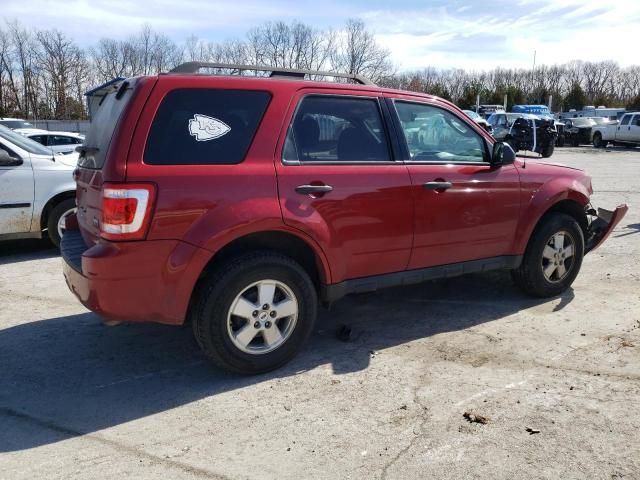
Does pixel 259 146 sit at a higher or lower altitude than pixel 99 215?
higher

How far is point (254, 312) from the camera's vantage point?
3.60 m

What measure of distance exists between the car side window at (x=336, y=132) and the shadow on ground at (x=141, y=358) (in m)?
1.43

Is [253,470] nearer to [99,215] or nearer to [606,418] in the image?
[99,215]

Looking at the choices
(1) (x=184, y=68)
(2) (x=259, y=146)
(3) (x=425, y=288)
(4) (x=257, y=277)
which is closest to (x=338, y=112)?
(2) (x=259, y=146)

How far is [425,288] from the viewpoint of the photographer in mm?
5594

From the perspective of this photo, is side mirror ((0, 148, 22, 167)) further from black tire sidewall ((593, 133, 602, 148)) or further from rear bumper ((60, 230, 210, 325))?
black tire sidewall ((593, 133, 602, 148))

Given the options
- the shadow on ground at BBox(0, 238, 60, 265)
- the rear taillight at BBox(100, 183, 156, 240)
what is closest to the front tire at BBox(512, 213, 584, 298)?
the rear taillight at BBox(100, 183, 156, 240)

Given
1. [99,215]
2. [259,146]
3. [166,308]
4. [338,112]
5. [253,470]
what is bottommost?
[253,470]

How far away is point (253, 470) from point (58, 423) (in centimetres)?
123

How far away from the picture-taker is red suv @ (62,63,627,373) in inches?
128

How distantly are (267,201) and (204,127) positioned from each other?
593 mm

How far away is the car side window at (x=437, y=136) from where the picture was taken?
428 cm

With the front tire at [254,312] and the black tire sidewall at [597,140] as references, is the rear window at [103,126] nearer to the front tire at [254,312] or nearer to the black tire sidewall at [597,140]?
the front tire at [254,312]

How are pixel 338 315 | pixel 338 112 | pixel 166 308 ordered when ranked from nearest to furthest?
pixel 166 308 → pixel 338 112 → pixel 338 315
